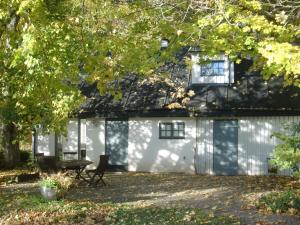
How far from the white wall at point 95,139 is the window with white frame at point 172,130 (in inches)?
121

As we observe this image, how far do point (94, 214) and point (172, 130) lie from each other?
1167 cm

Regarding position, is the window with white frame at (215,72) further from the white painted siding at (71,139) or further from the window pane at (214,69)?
the white painted siding at (71,139)

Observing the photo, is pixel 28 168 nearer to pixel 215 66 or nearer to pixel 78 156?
pixel 78 156

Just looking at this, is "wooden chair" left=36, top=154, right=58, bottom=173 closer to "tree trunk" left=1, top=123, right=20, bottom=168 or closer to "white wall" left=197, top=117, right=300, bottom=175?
"tree trunk" left=1, top=123, right=20, bottom=168

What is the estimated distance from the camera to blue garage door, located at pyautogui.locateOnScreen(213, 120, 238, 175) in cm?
2195

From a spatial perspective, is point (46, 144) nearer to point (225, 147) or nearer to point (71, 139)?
point (71, 139)

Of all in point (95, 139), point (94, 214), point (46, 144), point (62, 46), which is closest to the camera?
point (94, 214)

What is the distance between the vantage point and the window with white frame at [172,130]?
74.6ft

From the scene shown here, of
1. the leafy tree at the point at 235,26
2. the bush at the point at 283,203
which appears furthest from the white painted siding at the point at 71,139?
the bush at the point at 283,203

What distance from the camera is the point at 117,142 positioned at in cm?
2403

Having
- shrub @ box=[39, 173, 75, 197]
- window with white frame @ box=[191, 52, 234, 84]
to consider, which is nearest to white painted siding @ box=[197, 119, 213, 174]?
window with white frame @ box=[191, 52, 234, 84]

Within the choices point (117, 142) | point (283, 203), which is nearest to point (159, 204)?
point (283, 203)

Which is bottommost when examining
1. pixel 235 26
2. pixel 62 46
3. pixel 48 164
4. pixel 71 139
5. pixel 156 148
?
pixel 48 164

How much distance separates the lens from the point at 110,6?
50.3ft
